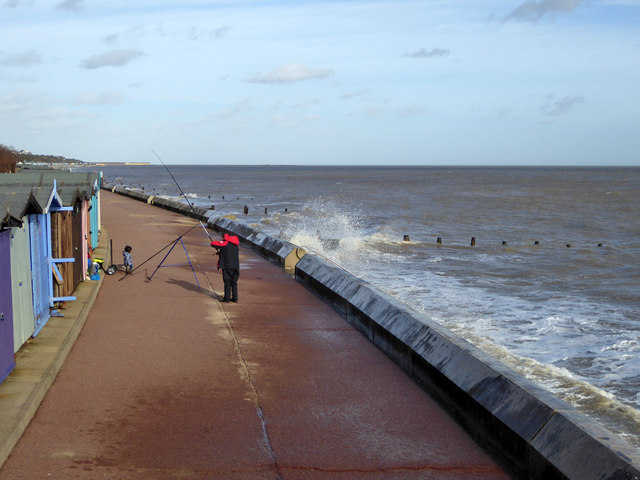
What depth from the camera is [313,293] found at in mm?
13953

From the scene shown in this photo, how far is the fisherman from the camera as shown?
1245cm

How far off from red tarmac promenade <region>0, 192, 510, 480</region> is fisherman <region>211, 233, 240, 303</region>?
1.91 feet

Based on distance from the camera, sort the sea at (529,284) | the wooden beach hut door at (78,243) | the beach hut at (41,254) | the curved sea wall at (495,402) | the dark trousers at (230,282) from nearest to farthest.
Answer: the curved sea wall at (495,402), the beach hut at (41,254), the sea at (529,284), the dark trousers at (230,282), the wooden beach hut door at (78,243)

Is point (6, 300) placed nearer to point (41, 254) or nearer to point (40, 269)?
point (40, 269)

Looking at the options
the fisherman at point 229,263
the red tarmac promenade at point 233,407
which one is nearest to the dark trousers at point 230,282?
the fisherman at point 229,263

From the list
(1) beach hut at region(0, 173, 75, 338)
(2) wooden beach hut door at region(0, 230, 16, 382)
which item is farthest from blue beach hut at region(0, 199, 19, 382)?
(1) beach hut at region(0, 173, 75, 338)

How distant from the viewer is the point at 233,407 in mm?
7344

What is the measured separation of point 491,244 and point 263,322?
84.5 feet

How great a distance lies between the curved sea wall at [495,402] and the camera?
5.10 m

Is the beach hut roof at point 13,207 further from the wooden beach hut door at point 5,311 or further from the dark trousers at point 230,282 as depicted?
the dark trousers at point 230,282

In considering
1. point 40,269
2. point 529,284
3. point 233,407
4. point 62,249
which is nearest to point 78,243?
point 62,249

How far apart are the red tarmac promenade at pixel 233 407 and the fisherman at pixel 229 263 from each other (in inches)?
22.9

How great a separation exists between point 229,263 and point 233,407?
17.6 ft

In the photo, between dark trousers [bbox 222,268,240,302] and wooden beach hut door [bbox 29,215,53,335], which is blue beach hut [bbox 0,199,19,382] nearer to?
wooden beach hut door [bbox 29,215,53,335]
